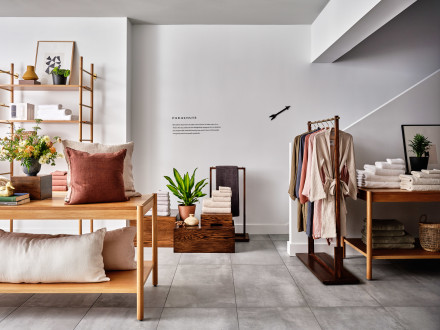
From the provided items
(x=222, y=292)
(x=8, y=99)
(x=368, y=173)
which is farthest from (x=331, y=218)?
(x=8, y=99)

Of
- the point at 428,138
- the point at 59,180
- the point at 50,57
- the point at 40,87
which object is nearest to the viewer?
the point at 428,138

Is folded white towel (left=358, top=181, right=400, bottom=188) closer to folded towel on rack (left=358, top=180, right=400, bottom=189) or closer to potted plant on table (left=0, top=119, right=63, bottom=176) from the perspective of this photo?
folded towel on rack (left=358, top=180, right=400, bottom=189)

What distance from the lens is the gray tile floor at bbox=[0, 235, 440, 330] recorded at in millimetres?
2518

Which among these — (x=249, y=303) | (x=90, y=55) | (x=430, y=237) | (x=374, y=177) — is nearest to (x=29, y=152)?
(x=249, y=303)

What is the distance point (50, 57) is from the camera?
486 centimetres

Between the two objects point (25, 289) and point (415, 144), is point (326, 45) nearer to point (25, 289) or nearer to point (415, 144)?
point (415, 144)

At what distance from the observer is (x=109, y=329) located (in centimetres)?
243

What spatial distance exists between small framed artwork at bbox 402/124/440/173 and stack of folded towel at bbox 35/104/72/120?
12.8 ft

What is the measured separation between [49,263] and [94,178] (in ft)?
2.14

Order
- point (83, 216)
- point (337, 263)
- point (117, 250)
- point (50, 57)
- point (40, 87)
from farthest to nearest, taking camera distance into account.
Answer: point (50, 57)
point (40, 87)
point (337, 263)
point (117, 250)
point (83, 216)

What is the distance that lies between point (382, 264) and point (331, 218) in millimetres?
988

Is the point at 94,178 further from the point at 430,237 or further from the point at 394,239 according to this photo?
the point at 430,237

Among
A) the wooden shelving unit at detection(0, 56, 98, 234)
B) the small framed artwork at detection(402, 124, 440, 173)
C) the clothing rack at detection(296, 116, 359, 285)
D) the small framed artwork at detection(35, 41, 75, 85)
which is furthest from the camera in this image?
the small framed artwork at detection(35, 41, 75, 85)

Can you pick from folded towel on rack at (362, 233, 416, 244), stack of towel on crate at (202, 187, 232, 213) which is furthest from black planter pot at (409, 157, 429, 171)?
stack of towel on crate at (202, 187, 232, 213)
